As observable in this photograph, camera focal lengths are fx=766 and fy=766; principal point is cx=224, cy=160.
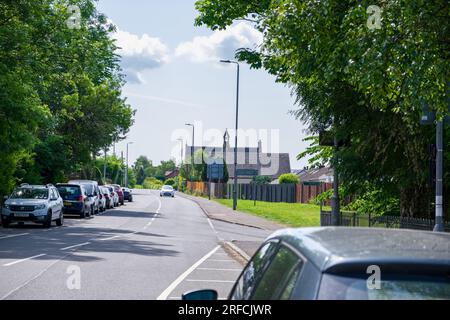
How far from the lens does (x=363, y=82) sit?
1065cm

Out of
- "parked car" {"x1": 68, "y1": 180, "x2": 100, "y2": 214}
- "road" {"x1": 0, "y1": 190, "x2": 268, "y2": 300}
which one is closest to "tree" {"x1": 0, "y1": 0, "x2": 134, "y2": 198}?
"road" {"x1": 0, "y1": 190, "x2": 268, "y2": 300}

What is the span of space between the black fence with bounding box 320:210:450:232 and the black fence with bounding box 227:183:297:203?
4408 cm

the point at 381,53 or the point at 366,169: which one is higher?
the point at 381,53

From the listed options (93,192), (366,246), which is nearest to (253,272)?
(366,246)

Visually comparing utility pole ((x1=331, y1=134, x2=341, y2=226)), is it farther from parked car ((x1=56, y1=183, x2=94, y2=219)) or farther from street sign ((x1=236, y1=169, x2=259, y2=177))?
→ street sign ((x1=236, y1=169, x2=259, y2=177))

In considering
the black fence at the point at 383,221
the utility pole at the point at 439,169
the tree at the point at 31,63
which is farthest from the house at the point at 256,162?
the utility pole at the point at 439,169

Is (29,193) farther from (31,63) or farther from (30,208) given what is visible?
(31,63)

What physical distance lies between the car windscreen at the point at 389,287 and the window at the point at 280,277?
1.01ft

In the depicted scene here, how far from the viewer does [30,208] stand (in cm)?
2786

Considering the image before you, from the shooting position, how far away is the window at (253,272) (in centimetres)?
412

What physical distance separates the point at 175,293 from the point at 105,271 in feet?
8.95

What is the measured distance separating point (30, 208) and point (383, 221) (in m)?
13.4
